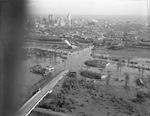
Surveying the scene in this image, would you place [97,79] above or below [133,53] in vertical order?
below

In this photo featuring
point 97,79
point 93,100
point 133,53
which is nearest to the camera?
point 93,100

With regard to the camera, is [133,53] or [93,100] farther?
[133,53]

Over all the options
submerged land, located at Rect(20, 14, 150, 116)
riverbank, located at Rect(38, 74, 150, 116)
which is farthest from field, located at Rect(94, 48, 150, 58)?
riverbank, located at Rect(38, 74, 150, 116)

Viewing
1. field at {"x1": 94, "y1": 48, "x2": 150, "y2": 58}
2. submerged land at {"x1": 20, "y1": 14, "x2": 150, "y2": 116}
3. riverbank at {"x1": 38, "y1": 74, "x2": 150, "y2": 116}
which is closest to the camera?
submerged land at {"x1": 20, "y1": 14, "x2": 150, "y2": 116}

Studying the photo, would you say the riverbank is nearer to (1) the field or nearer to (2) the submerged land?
(2) the submerged land

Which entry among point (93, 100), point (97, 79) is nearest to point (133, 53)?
point (97, 79)

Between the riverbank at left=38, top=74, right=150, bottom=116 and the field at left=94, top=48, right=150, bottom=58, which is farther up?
the field at left=94, top=48, right=150, bottom=58

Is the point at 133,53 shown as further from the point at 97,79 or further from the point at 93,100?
the point at 93,100

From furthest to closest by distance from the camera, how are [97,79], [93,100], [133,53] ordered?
[133,53] < [97,79] < [93,100]

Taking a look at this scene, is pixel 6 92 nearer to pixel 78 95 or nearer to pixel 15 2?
pixel 15 2

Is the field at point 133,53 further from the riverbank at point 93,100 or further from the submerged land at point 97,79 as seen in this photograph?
the riverbank at point 93,100

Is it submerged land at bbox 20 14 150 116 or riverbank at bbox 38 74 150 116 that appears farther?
riverbank at bbox 38 74 150 116

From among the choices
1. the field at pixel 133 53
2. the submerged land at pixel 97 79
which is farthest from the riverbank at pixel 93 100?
the field at pixel 133 53
